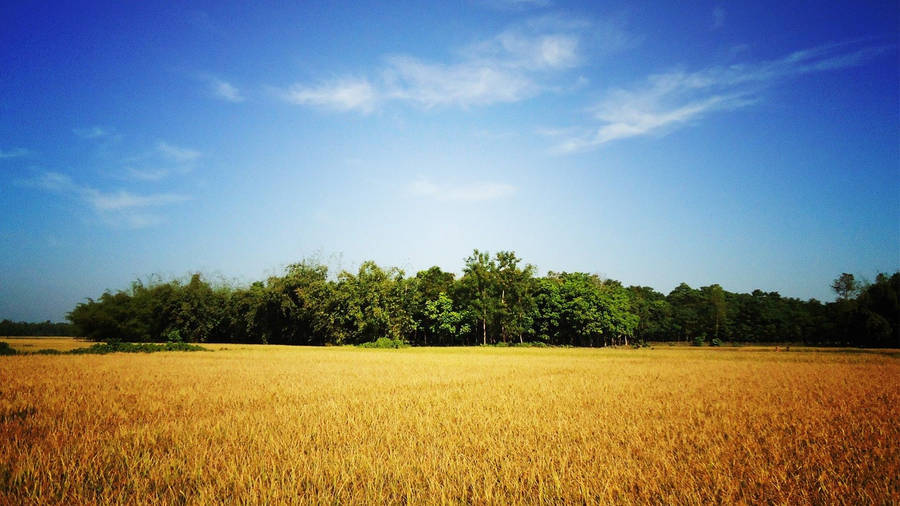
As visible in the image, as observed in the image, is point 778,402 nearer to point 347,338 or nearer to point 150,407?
point 150,407

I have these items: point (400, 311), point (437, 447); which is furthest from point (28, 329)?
point (437, 447)

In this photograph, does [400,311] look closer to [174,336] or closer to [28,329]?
[174,336]

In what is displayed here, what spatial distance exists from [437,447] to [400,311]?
4830cm

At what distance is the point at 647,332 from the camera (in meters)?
93.2

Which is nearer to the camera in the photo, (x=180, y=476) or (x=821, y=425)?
(x=180, y=476)

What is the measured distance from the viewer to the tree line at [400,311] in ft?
170

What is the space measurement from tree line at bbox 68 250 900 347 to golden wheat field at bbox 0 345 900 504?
41.6 metres

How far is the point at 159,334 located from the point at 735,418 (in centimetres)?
6761

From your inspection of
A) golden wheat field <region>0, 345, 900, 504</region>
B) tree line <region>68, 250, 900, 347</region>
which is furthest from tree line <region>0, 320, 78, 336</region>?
golden wheat field <region>0, 345, 900, 504</region>

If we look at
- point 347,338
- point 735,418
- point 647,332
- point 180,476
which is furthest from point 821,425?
point 647,332

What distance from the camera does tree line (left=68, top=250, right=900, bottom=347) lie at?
170 feet

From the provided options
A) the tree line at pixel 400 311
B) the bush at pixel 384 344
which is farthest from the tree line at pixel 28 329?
the bush at pixel 384 344

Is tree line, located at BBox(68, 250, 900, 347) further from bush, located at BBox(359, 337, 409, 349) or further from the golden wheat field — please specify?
the golden wheat field

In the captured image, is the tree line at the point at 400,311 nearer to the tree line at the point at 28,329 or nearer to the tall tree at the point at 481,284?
the tall tree at the point at 481,284
